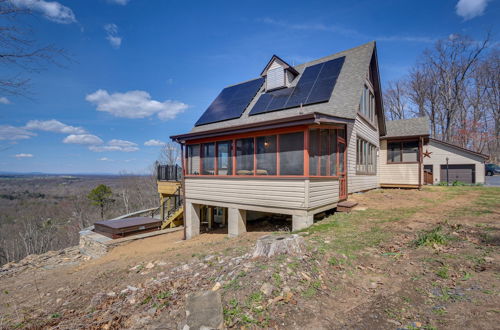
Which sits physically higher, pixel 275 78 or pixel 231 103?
pixel 275 78

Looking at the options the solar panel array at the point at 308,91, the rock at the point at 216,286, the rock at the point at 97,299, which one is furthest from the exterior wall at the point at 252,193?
the rock at the point at 97,299

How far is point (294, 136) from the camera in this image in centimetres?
750

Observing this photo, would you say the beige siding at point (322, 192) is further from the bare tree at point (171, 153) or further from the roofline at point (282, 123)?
the bare tree at point (171, 153)

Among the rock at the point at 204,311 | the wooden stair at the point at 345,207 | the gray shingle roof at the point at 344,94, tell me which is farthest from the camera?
the gray shingle roof at the point at 344,94

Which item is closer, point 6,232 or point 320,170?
point 320,170

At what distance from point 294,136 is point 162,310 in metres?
5.84

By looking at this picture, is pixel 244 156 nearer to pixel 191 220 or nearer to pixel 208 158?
pixel 208 158

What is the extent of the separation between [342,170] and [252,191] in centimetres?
398

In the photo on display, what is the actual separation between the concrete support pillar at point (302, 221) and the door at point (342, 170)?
2.62 metres

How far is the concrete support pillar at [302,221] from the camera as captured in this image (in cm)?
720

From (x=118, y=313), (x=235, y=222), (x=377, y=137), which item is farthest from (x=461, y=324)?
(x=377, y=137)

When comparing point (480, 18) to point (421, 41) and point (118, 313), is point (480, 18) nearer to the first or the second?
point (421, 41)

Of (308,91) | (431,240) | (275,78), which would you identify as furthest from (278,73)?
(431,240)

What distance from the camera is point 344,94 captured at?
1015 centimetres
